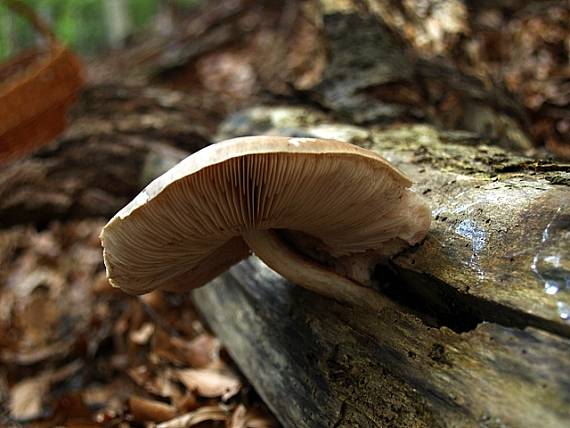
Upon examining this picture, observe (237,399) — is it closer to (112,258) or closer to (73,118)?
(112,258)

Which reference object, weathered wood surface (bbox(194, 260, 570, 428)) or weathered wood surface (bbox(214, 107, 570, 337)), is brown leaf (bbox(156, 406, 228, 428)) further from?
weathered wood surface (bbox(214, 107, 570, 337))

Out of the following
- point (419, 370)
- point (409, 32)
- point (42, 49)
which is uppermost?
point (42, 49)

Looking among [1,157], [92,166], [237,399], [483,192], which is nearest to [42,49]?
[1,157]

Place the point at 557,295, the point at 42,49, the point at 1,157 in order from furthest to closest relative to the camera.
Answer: the point at 42,49 → the point at 1,157 → the point at 557,295

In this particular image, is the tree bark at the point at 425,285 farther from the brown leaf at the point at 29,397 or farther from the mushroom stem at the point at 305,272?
the brown leaf at the point at 29,397

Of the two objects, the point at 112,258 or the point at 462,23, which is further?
the point at 462,23

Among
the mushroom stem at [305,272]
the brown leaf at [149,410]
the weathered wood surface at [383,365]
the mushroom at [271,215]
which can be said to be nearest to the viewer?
the weathered wood surface at [383,365]

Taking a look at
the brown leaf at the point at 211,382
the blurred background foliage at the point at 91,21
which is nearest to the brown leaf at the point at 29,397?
the brown leaf at the point at 211,382

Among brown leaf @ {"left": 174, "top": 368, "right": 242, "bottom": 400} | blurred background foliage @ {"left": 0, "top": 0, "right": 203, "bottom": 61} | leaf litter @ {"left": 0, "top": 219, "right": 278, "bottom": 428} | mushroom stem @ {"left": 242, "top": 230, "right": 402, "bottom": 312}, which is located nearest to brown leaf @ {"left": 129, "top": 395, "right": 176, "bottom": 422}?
leaf litter @ {"left": 0, "top": 219, "right": 278, "bottom": 428}
